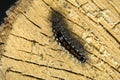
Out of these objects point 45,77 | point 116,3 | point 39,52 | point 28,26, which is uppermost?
point 116,3

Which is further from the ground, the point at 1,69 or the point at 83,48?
the point at 83,48

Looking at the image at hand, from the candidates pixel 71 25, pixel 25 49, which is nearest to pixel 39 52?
pixel 25 49

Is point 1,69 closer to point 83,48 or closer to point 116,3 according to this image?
point 83,48

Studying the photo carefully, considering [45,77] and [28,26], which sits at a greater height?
[28,26]

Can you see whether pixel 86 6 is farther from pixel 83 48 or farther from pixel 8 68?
pixel 8 68

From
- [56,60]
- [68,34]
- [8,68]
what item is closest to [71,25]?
[68,34]

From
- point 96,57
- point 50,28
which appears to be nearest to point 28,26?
point 50,28
